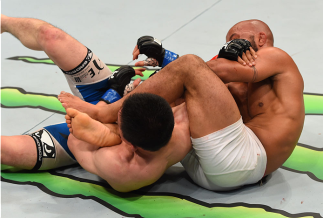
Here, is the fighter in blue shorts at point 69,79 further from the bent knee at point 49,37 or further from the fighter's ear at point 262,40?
the fighter's ear at point 262,40

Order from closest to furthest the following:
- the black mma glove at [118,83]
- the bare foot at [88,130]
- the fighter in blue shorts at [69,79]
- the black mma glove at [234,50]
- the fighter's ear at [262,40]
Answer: the bare foot at [88,130] → the black mma glove at [234,50] → the fighter in blue shorts at [69,79] → the fighter's ear at [262,40] → the black mma glove at [118,83]

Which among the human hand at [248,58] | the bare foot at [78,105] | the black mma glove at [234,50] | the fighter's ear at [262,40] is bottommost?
the bare foot at [78,105]

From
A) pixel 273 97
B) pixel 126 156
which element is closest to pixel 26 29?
pixel 126 156

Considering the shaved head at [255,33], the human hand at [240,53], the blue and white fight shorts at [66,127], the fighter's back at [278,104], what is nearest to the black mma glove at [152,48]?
the blue and white fight shorts at [66,127]

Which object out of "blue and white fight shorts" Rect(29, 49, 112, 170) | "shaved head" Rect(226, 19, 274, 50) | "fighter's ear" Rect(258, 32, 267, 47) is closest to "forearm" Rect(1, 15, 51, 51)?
"blue and white fight shorts" Rect(29, 49, 112, 170)

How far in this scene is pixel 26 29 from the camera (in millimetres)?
1952

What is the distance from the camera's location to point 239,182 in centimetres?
165

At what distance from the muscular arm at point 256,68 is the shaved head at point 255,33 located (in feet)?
0.76

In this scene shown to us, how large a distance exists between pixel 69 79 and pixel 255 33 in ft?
3.54

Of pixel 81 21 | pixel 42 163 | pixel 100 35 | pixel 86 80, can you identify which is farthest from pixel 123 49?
pixel 42 163

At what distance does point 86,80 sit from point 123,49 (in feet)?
4.44

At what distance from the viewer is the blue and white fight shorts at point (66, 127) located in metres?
1.78

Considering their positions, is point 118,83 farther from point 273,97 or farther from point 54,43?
point 273,97

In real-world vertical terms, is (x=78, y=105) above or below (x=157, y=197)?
above
